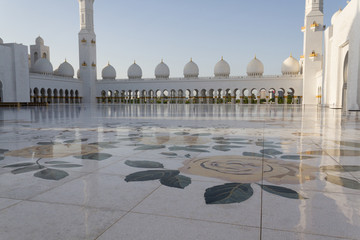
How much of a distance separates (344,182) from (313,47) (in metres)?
21.6

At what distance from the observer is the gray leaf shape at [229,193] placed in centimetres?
127

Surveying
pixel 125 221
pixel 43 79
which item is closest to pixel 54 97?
pixel 43 79

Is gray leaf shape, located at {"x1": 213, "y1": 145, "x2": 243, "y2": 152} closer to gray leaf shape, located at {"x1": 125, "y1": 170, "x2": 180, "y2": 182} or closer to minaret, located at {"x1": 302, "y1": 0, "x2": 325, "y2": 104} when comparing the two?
gray leaf shape, located at {"x1": 125, "y1": 170, "x2": 180, "y2": 182}

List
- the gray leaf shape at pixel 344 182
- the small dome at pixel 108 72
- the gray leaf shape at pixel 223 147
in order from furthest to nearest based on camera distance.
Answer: the small dome at pixel 108 72
the gray leaf shape at pixel 223 147
the gray leaf shape at pixel 344 182

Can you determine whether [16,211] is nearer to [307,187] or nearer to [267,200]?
[267,200]

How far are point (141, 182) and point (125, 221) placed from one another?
0.48 meters

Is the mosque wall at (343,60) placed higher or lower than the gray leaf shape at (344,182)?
higher

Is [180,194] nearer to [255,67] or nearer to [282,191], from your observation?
[282,191]

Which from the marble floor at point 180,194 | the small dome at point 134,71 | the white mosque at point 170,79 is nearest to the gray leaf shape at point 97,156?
the marble floor at point 180,194

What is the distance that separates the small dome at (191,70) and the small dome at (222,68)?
2.11 meters

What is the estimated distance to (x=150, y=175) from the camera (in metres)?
1.66

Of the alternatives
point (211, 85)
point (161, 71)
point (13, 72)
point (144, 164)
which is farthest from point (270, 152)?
point (161, 71)

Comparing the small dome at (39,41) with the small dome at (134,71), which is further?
the small dome at (134,71)

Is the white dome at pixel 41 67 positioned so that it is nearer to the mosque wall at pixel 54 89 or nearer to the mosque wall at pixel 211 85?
the mosque wall at pixel 54 89
